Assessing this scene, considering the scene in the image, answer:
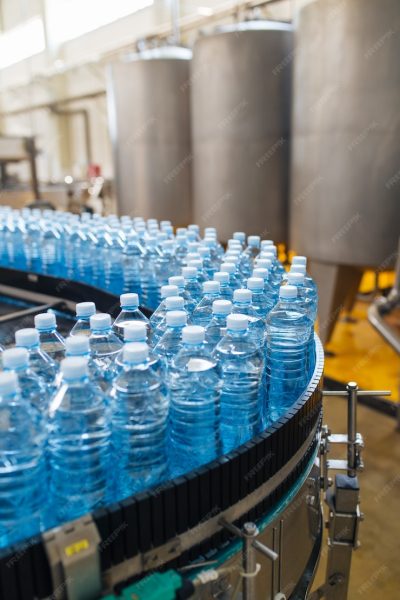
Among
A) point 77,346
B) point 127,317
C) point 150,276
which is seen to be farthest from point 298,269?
point 77,346

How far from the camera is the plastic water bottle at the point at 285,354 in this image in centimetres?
169

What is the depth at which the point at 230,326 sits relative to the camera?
4.26ft

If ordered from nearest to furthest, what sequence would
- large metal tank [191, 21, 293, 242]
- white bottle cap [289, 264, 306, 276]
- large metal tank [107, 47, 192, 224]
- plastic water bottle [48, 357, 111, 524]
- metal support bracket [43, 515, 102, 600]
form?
metal support bracket [43, 515, 102, 600] → plastic water bottle [48, 357, 111, 524] → white bottle cap [289, 264, 306, 276] → large metal tank [191, 21, 293, 242] → large metal tank [107, 47, 192, 224]

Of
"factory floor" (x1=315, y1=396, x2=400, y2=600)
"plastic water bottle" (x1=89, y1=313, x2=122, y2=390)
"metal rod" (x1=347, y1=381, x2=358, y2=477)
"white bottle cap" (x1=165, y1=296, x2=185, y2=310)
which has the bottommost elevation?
"factory floor" (x1=315, y1=396, x2=400, y2=600)

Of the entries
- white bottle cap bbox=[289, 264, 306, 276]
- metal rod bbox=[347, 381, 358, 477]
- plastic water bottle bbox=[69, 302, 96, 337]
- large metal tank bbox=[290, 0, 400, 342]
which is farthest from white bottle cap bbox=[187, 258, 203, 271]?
large metal tank bbox=[290, 0, 400, 342]

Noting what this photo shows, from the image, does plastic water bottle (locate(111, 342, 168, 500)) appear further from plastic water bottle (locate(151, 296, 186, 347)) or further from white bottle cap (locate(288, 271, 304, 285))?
white bottle cap (locate(288, 271, 304, 285))

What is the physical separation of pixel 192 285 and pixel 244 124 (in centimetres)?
300

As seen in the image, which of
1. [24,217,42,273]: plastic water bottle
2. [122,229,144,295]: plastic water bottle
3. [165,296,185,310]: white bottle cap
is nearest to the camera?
[165,296,185,310]: white bottle cap

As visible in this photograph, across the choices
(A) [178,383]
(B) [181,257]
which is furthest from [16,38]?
(A) [178,383]

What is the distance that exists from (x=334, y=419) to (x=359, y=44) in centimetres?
262

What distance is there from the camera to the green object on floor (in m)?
0.96

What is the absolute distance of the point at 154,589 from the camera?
3.21 ft

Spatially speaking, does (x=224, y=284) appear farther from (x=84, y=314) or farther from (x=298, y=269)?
(x=84, y=314)

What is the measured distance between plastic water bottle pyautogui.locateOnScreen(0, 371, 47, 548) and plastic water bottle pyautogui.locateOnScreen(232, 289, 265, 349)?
0.68 meters
